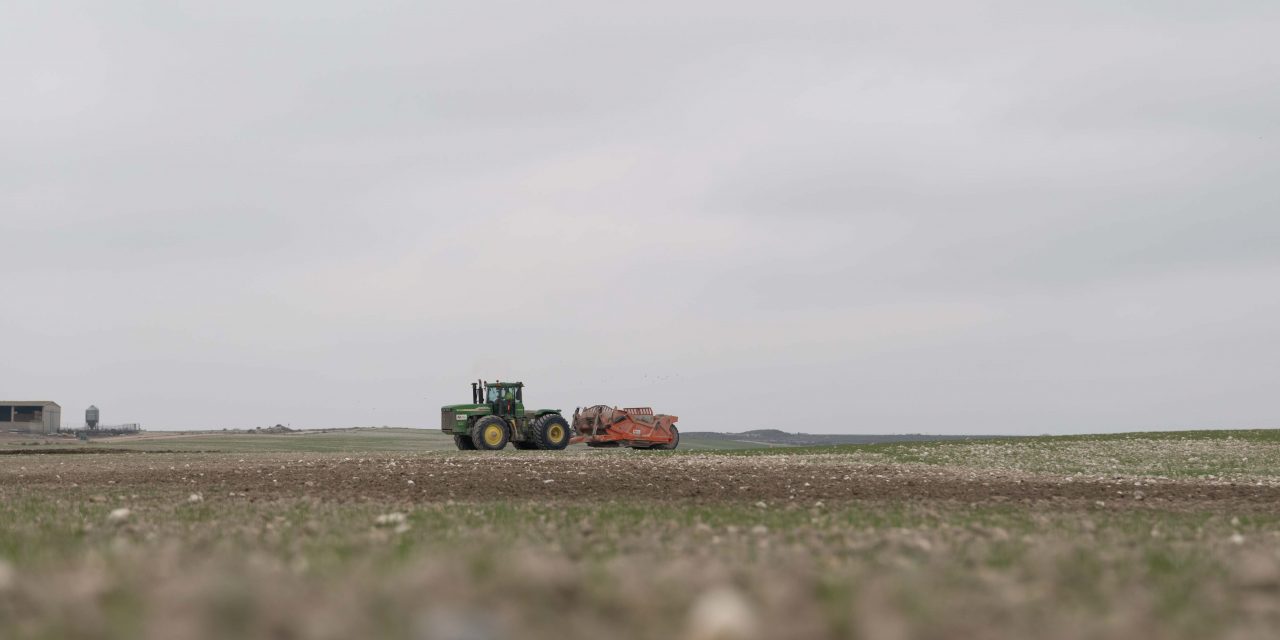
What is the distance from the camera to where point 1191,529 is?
499 inches

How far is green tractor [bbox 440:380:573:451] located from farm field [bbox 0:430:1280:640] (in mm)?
27764

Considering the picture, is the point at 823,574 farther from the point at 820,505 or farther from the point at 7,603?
the point at 820,505

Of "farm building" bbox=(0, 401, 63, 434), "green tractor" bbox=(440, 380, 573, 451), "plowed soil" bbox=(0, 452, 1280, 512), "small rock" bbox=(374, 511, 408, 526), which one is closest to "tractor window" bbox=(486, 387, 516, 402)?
"green tractor" bbox=(440, 380, 573, 451)

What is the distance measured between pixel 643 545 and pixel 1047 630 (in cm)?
520

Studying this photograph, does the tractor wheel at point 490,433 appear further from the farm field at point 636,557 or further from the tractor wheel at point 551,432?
the farm field at point 636,557

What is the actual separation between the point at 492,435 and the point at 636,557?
42976mm

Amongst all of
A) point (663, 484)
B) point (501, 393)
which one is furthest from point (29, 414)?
point (663, 484)

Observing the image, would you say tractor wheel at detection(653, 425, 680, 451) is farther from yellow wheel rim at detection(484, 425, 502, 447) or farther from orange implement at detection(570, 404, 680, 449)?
yellow wheel rim at detection(484, 425, 502, 447)

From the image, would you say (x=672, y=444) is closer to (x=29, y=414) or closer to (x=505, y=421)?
(x=505, y=421)

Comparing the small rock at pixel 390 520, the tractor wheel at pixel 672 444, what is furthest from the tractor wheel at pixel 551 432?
the small rock at pixel 390 520

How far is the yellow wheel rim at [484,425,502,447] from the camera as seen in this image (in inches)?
1967

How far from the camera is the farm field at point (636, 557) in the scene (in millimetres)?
4402

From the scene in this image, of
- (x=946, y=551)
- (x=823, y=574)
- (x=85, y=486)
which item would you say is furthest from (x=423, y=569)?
(x=85, y=486)

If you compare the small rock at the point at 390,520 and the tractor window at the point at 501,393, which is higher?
the tractor window at the point at 501,393
